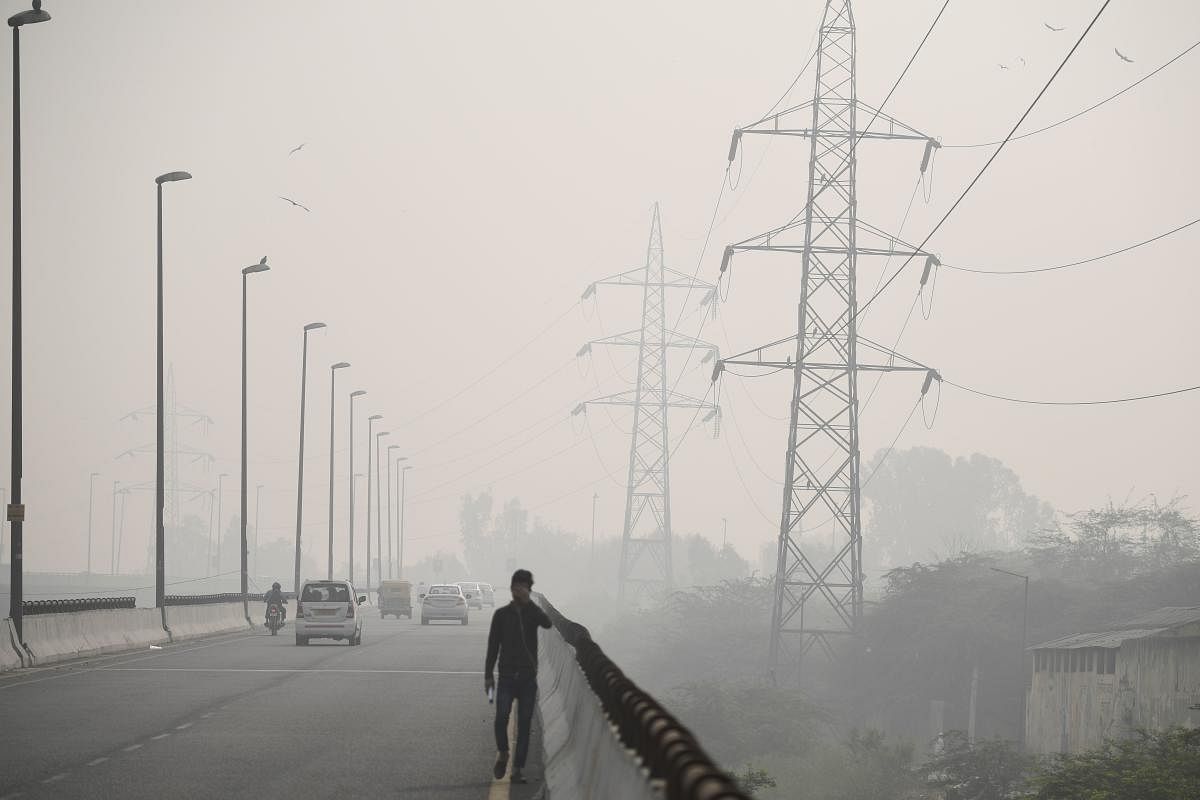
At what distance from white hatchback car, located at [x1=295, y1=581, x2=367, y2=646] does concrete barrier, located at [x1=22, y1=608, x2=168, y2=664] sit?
3.71 meters

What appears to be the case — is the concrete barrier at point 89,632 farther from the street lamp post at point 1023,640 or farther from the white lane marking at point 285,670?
the street lamp post at point 1023,640

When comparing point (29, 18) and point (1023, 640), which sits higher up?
point (29, 18)

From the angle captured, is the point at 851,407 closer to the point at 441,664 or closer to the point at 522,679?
the point at 441,664

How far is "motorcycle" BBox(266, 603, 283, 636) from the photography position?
52875 mm

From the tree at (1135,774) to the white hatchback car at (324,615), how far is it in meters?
18.8

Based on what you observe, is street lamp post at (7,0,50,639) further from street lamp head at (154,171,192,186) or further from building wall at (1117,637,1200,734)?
building wall at (1117,637,1200,734)

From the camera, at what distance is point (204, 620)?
1959 inches

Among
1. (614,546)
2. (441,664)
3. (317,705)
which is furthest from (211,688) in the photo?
(614,546)

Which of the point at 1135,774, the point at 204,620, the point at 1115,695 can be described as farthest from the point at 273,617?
the point at 1135,774

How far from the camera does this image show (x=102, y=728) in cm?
1961

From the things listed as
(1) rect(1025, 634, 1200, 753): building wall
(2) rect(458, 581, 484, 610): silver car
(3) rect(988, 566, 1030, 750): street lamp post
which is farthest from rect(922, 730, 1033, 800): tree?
(2) rect(458, 581, 484, 610): silver car

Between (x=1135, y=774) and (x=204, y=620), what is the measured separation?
29.6 m

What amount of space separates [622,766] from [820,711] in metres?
37.7

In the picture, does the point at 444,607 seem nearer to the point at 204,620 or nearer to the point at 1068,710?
the point at 204,620
